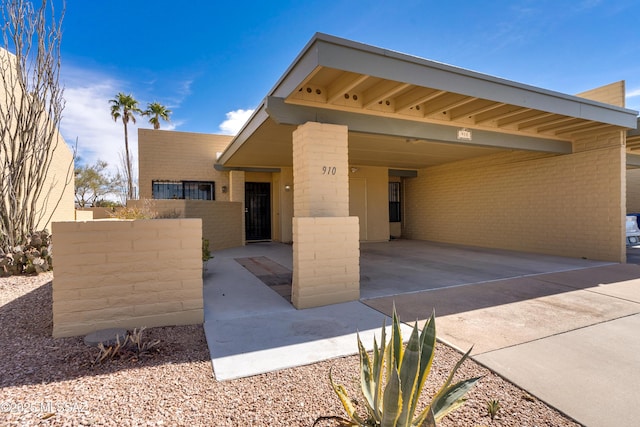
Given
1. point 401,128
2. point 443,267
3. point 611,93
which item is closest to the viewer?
point 401,128

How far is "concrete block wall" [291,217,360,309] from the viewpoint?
14.3 ft

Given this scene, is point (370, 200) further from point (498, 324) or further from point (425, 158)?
point (498, 324)

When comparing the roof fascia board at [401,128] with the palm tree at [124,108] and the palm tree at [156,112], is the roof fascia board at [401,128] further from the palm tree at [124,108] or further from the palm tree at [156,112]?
the palm tree at [156,112]

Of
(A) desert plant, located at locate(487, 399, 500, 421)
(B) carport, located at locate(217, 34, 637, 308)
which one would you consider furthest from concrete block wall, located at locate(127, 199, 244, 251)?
(A) desert plant, located at locate(487, 399, 500, 421)

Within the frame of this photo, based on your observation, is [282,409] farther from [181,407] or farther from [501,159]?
[501,159]

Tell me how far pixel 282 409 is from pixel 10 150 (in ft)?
27.6

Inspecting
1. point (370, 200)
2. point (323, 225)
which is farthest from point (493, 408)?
point (370, 200)

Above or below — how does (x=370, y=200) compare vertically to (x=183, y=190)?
below

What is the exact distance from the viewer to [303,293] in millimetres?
4367

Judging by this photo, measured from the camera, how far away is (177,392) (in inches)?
90.4

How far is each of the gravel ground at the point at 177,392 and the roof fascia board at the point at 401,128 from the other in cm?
348

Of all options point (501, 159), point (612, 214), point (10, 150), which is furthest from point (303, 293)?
point (501, 159)

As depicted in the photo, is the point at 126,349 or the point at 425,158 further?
the point at 425,158

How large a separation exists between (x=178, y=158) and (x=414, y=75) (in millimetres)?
11200
